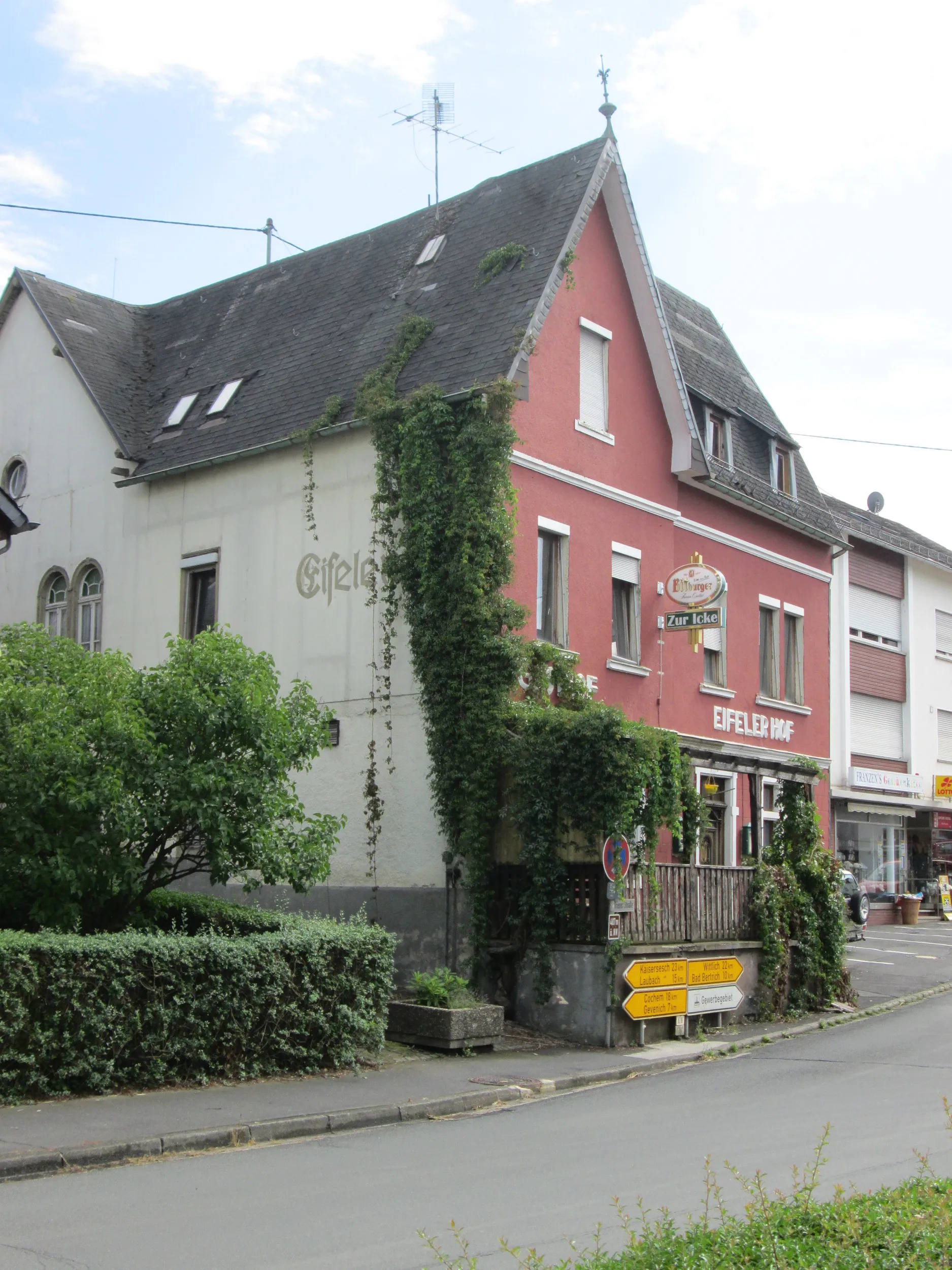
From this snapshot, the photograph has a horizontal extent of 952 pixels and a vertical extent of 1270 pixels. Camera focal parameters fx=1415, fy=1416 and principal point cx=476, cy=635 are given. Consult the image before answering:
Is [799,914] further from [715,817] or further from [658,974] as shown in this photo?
→ [715,817]

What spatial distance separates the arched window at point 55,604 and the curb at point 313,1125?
45.0 feet

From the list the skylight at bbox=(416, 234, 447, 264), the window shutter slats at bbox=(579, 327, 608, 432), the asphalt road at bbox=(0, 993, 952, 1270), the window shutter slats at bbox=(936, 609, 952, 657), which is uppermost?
the skylight at bbox=(416, 234, 447, 264)

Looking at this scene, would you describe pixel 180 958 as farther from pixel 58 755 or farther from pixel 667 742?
pixel 667 742

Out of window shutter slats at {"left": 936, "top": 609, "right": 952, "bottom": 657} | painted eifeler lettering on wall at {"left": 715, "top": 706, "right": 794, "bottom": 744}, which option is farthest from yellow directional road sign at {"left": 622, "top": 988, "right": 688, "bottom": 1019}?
window shutter slats at {"left": 936, "top": 609, "right": 952, "bottom": 657}

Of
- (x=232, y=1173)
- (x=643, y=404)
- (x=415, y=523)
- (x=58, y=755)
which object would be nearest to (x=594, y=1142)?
(x=232, y=1173)

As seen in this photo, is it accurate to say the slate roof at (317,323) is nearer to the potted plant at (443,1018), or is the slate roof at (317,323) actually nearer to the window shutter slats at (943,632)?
the potted plant at (443,1018)

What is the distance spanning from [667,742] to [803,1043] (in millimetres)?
4006

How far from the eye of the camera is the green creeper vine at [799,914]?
755 inches

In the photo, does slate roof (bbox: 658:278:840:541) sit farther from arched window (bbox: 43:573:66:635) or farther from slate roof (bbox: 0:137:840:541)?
arched window (bbox: 43:573:66:635)

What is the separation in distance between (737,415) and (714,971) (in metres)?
11.8

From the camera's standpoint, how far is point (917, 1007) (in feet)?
67.1

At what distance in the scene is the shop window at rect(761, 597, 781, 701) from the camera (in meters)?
26.0

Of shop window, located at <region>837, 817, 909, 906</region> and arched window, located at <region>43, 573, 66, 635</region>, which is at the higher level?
arched window, located at <region>43, 573, 66, 635</region>

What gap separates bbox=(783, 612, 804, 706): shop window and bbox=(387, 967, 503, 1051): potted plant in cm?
1285
